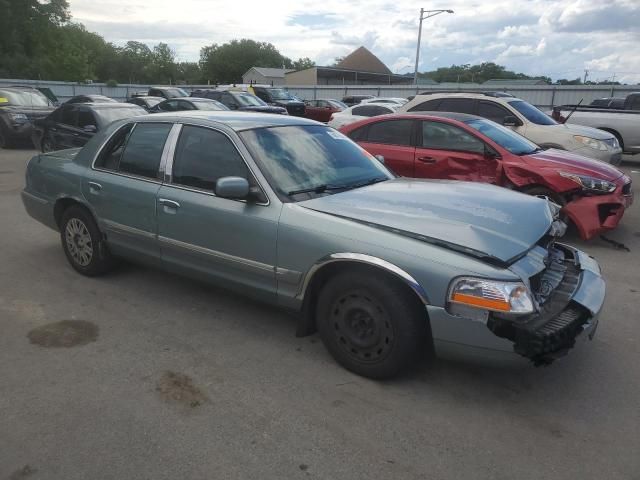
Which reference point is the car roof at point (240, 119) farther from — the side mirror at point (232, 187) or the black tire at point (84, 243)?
the black tire at point (84, 243)

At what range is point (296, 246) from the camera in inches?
130

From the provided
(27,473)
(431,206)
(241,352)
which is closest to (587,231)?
(431,206)

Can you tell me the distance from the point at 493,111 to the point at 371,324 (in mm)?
7830

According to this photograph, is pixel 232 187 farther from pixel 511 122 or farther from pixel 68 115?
pixel 68 115

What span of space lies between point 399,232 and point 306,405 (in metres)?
1.15

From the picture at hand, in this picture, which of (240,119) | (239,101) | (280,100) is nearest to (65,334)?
(240,119)

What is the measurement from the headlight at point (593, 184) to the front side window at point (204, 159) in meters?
4.34

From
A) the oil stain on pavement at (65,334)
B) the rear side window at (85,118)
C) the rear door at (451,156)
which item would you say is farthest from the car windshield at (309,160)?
the rear side window at (85,118)

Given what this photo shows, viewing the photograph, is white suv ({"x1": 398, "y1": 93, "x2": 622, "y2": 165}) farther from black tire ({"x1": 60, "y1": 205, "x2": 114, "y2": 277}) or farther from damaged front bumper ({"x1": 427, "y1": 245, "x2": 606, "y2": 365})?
black tire ({"x1": 60, "y1": 205, "x2": 114, "y2": 277})

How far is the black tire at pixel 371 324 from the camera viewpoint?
2957 mm

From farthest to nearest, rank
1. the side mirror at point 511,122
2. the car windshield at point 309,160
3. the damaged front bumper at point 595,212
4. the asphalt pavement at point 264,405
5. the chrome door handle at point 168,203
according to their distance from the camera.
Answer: the side mirror at point 511,122 → the damaged front bumper at point 595,212 → the chrome door handle at point 168,203 → the car windshield at point 309,160 → the asphalt pavement at point 264,405

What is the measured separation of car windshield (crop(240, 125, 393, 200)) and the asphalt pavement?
1.17 m

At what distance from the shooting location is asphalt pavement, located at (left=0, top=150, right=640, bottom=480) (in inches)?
98.6

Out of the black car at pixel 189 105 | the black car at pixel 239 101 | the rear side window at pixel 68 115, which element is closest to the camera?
the rear side window at pixel 68 115
